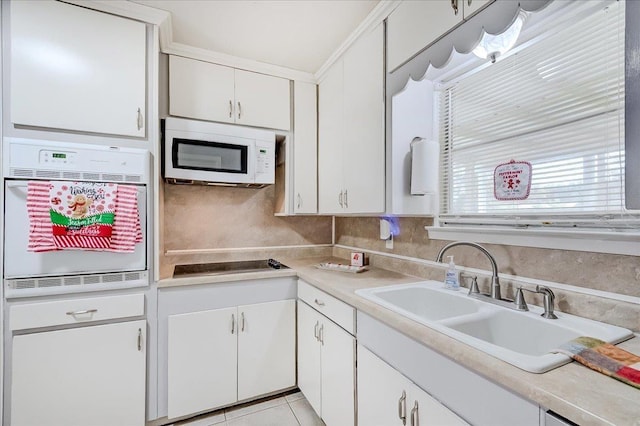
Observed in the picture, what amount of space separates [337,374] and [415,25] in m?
1.73

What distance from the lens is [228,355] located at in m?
1.90

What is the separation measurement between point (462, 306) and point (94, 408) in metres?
1.97

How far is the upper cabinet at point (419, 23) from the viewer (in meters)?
1.14

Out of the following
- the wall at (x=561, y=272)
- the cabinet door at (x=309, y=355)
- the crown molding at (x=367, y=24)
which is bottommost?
the cabinet door at (x=309, y=355)

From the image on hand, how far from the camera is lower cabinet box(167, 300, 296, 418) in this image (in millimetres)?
1786

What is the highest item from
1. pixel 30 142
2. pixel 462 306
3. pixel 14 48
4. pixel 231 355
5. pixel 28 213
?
pixel 14 48

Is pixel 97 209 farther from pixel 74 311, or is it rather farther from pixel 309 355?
pixel 309 355

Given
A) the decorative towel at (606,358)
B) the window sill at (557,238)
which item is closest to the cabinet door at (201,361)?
the window sill at (557,238)

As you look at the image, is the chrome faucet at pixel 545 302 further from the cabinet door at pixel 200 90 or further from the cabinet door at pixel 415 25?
the cabinet door at pixel 200 90

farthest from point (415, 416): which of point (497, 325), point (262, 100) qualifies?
point (262, 100)

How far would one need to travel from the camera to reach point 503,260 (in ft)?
4.59

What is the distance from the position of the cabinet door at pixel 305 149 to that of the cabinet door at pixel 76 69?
106 cm

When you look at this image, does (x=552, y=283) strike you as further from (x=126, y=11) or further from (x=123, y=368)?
(x=126, y=11)

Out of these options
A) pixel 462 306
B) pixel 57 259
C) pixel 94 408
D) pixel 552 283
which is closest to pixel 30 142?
pixel 57 259
